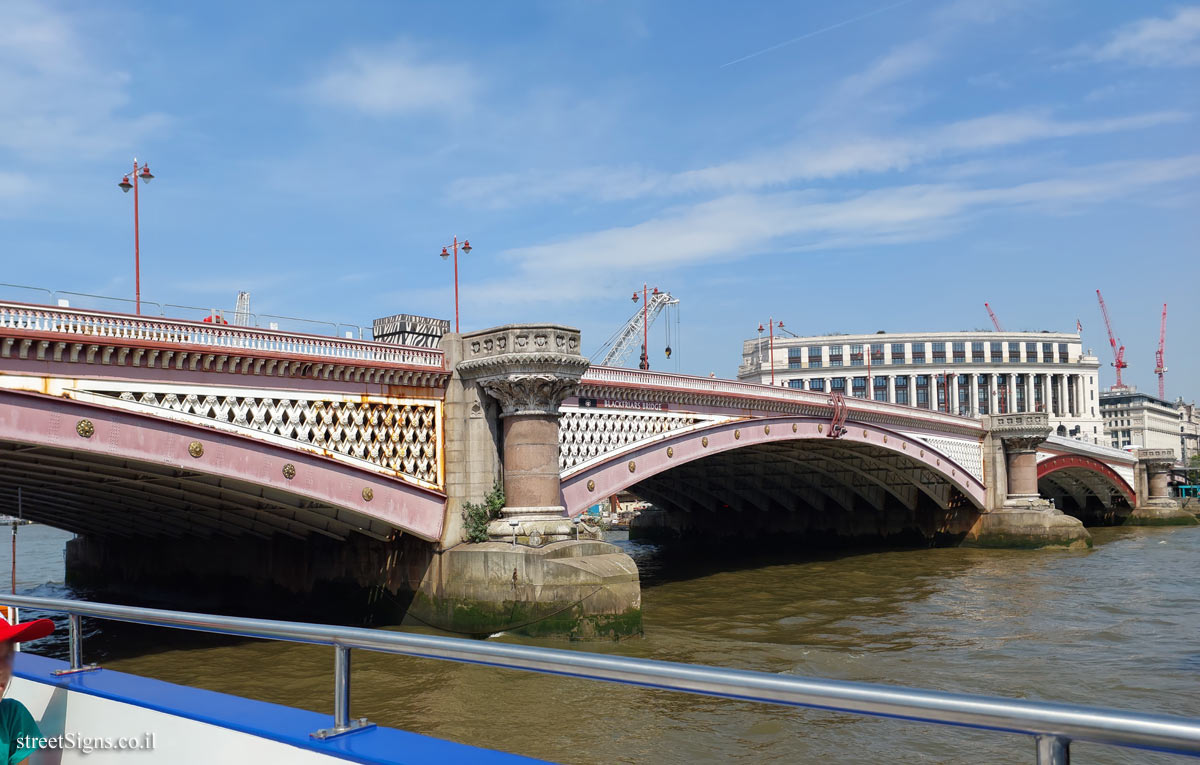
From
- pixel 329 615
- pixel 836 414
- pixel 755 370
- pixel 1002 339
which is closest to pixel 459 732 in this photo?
pixel 329 615

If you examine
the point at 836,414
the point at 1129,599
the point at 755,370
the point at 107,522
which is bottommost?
the point at 1129,599

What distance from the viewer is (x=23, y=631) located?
383cm

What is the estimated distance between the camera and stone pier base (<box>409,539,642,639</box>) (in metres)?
19.2

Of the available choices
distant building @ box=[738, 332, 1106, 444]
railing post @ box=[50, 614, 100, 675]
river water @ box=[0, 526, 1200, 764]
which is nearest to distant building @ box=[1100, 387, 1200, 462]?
distant building @ box=[738, 332, 1106, 444]

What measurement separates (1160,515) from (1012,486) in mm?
22074

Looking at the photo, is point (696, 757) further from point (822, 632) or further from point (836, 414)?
point (836, 414)

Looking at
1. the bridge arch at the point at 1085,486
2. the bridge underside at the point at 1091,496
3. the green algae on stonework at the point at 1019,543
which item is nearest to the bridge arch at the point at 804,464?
the green algae on stonework at the point at 1019,543

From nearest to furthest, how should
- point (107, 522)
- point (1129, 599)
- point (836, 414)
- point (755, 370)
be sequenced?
point (1129, 599)
point (107, 522)
point (836, 414)
point (755, 370)

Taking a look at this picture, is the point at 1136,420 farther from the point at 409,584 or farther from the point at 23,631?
the point at 23,631

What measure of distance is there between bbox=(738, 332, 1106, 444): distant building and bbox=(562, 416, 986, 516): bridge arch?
63110 millimetres

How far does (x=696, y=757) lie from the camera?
12.4m

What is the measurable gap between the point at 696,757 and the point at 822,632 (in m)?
11.0

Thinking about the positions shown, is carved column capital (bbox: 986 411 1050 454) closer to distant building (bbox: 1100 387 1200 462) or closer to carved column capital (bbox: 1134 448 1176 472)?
carved column capital (bbox: 1134 448 1176 472)

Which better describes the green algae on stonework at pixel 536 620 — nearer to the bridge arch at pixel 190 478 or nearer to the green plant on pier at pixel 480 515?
the green plant on pier at pixel 480 515
